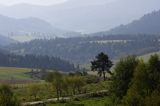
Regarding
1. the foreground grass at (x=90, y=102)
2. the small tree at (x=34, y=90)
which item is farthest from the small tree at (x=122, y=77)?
the small tree at (x=34, y=90)

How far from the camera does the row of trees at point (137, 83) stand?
67.2 meters

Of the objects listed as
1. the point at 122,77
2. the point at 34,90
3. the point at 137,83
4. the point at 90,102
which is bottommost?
the point at 90,102

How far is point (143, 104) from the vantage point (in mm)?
65062

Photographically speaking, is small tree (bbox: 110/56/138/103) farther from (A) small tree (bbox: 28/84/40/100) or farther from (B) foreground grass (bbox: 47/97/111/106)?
(A) small tree (bbox: 28/84/40/100)

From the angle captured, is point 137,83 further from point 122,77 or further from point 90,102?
point 90,102

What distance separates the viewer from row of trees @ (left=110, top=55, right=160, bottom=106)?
220ft

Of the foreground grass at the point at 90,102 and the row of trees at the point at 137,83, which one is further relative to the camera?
the foreground grass at the point at 90,102

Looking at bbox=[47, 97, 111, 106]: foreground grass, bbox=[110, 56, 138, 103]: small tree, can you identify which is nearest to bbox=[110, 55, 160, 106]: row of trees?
bbox=[110, 56, 138, 103]: small tree

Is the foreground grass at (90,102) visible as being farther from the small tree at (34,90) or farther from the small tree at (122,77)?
the small tree at (34,90)

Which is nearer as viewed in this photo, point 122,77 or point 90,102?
point 122,77

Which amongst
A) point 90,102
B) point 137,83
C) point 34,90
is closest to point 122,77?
point 137,83

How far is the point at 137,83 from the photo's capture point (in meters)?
75.9

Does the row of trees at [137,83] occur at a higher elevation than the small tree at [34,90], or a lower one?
higher

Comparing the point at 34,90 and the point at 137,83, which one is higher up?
the point at 137,83
